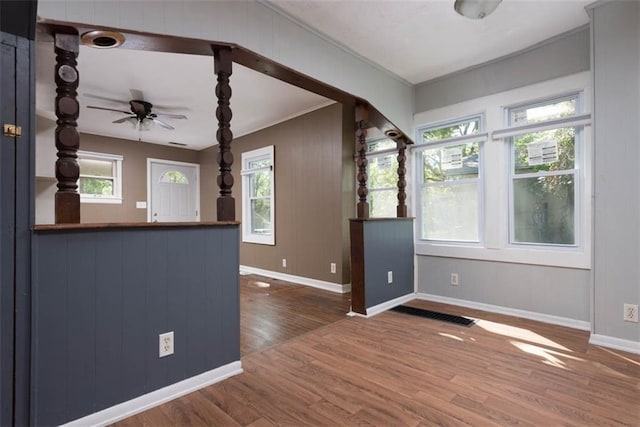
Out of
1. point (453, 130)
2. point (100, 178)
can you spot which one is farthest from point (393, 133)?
point (100, 178)

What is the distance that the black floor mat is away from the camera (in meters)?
3.00

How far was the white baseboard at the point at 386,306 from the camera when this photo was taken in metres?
3.21

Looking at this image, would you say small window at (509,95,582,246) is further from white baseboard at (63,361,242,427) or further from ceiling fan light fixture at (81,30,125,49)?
ceiling fan light fixture at (81,30,125,49)

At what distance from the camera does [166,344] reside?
1785 mm

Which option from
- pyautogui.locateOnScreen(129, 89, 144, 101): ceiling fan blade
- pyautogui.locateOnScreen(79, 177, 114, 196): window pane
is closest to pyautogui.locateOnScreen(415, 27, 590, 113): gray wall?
pyautogui.locateOnScreen(129, 89, 144, 101): ceiling fan blade

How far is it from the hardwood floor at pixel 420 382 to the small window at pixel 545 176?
918 millimetres

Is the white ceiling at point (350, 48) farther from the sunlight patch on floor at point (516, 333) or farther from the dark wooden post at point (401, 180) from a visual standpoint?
the sunlight patch on floor at point (516, 333)

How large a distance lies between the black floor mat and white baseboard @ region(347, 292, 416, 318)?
0.20 ft

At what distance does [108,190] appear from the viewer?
5.91 meters

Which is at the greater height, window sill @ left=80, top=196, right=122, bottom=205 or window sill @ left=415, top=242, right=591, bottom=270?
window sill @ left=80, top=196, right=122, bottom=205

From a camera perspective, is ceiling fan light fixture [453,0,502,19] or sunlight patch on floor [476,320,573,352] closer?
ceiling fan light fixture [453,0,502,19]

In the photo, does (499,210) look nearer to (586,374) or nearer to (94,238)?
(586,374)

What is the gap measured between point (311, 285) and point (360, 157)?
2157 millimetres

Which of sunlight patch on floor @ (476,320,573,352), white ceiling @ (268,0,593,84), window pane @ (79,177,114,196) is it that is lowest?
sunlight patch on floor @ (476,320,573,352)
